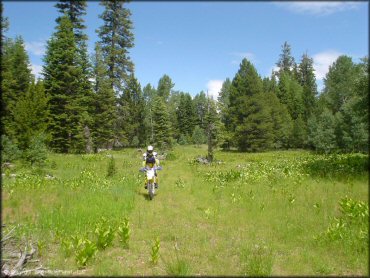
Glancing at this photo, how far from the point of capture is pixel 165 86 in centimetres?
A: 9500

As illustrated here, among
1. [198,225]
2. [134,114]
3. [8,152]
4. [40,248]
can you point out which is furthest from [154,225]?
[134,114]

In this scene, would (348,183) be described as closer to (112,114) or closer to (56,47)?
(56,47)

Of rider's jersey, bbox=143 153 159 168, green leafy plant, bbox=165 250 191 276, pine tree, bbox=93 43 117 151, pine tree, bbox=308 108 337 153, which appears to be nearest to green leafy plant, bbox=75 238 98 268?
green leafy plant, bbox=165 250 191 276

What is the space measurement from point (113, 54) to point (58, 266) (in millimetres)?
40538

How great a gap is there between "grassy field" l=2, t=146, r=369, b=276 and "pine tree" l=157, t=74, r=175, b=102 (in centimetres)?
7986

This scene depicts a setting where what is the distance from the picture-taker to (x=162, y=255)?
744cm

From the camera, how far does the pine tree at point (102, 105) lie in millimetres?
41875

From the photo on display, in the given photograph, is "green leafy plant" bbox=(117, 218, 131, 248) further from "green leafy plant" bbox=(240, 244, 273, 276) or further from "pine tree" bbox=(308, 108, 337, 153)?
"pine tree" bbox=(308, 108, 337, 153)

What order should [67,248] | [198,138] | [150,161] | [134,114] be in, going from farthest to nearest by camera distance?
[198,138], [134,114], [150,161], [67,248]

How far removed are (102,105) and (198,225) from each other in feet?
113

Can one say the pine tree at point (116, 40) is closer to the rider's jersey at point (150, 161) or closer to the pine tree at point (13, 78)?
the pine tree at point (13, 78)

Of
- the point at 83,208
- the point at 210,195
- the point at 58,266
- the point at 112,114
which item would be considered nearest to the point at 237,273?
the point at 58,266

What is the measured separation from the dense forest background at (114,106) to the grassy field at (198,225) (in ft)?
19.2

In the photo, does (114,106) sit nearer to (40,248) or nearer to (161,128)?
(161,128)
